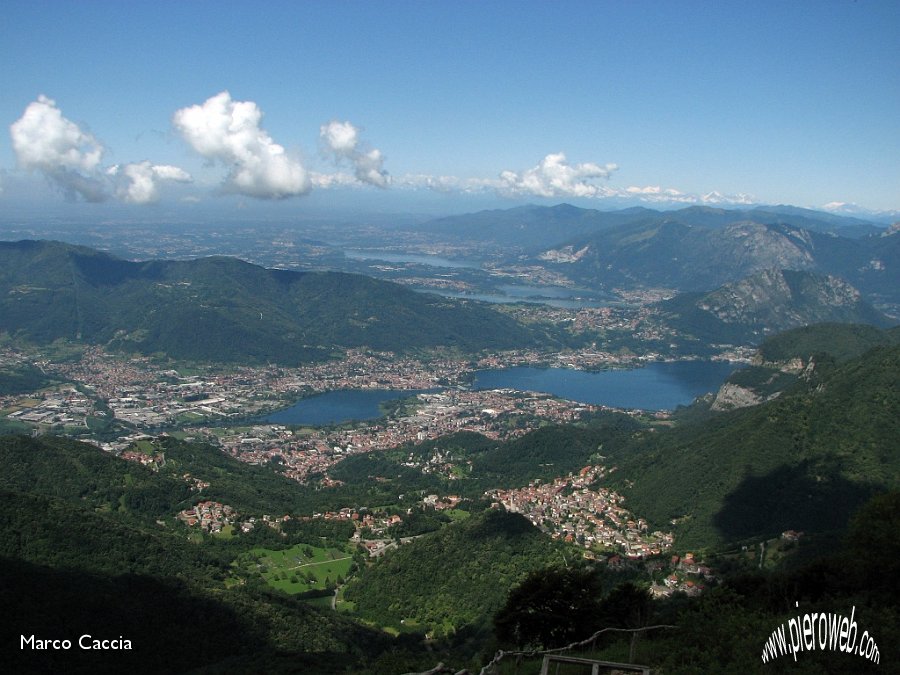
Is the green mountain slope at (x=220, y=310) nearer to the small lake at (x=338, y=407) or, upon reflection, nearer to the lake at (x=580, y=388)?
the lake at (x=580, y=388)

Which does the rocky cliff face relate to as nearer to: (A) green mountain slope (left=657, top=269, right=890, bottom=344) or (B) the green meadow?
→ (A) green mountain slope (left=657, top=269, right=890, bottom=344)

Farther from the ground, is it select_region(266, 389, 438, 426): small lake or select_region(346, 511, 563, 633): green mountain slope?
select_region(346, 511, 563, 633): green mountain slope

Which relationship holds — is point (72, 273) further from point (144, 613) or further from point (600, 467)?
point (144, 613)

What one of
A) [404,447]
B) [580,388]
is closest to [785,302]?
[580,388]

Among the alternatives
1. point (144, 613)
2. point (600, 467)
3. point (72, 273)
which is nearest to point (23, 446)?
point (144, 613)

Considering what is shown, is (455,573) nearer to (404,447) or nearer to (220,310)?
(404,447)

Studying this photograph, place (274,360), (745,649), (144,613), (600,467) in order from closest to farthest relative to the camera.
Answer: (745,649), (144,613), (600,467), (274,360)

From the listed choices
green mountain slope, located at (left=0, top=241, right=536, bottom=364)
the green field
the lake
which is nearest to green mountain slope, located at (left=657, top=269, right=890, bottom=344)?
the lake
